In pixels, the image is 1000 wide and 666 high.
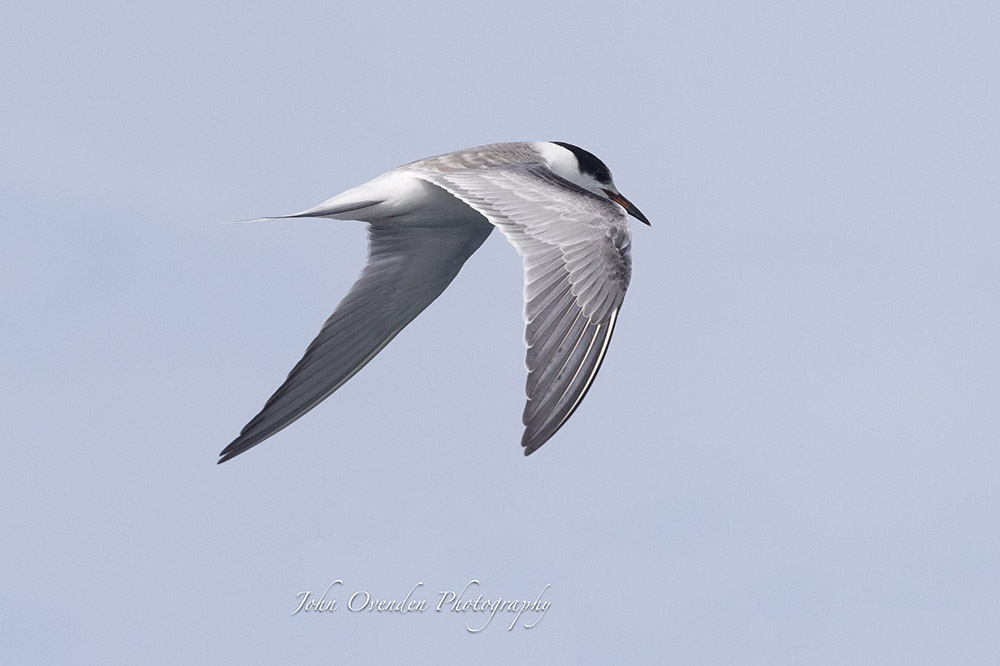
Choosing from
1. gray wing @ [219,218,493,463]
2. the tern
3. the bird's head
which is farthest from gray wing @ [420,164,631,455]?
the bird's head

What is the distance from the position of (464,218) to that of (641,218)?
1670 millimetres

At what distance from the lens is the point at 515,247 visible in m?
8.16

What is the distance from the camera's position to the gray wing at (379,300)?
34.0 feet

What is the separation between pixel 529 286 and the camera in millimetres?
7949

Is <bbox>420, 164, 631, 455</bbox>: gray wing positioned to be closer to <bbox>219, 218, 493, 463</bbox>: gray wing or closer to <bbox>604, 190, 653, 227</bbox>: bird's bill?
<bbox>219, 218, 493, 463</bbox>: gray wing

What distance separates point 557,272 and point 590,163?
3.43m

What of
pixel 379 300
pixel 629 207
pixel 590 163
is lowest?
pixel 379 300

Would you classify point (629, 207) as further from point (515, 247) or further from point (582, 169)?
point (515, 247)

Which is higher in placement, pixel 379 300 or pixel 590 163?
pixel 590 163

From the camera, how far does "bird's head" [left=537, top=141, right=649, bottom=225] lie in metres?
11.2

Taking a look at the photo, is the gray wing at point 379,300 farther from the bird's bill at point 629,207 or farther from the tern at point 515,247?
the bird's bill at point 629,207

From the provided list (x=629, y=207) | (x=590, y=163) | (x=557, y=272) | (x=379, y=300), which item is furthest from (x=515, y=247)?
(x=590, y=163)

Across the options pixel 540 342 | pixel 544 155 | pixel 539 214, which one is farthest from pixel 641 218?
pixel 540 342

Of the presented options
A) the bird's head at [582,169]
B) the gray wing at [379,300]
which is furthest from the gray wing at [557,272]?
the bird's head at [582,169]
